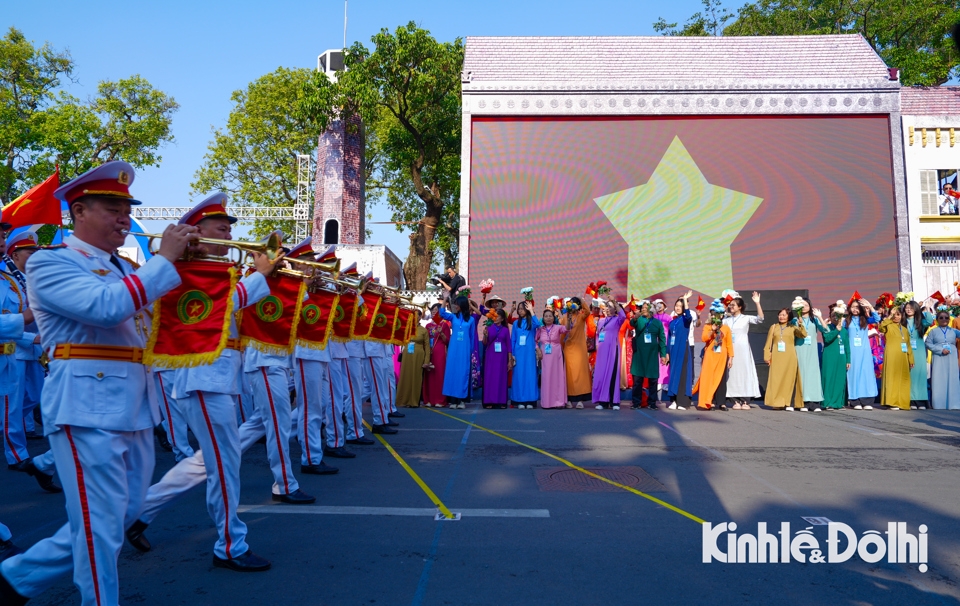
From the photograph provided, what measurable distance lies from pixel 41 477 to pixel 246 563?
310 centimetres

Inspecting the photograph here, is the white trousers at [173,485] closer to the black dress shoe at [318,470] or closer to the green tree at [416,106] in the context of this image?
the black dress shoe at [318,470]

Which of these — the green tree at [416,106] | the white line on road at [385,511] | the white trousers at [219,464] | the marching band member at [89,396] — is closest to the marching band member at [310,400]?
the white line on road at [385,511]

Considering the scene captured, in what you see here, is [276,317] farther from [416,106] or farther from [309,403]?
[416,106]

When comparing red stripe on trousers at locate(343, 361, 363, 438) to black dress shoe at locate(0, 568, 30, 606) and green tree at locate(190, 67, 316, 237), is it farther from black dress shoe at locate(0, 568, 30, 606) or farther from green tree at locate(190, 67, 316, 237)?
green tree at locate(190, 67, 316, 237)

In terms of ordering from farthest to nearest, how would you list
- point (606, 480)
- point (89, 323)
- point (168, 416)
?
point (168, 416) < point (606, 480) < point (89, 323)

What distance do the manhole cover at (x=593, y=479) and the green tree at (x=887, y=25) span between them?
32.0 metres

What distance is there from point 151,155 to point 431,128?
45.7ft

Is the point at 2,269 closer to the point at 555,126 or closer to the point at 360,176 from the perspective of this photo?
the point at 555,126

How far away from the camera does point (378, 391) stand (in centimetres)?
1017

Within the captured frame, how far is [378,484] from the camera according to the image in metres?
6.61

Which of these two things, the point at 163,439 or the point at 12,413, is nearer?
the point at 12,413

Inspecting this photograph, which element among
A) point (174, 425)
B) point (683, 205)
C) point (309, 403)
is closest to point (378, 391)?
point (174, 425)

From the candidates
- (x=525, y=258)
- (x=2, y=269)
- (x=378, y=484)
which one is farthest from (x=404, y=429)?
(x=525, y=258)

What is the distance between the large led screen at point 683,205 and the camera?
20984 mm
